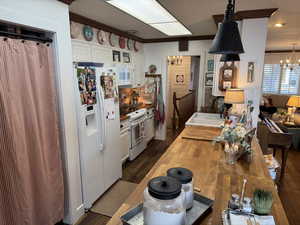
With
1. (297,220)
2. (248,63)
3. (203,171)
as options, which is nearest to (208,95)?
(248,63)

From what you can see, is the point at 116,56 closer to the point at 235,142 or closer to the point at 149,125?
the point at 149,125

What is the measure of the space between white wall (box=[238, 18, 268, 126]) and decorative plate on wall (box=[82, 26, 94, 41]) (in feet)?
7.15

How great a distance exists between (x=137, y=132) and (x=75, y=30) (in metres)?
2.16

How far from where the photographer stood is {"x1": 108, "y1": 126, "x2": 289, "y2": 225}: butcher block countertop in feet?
3.75

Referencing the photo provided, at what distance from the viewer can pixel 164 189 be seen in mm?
834

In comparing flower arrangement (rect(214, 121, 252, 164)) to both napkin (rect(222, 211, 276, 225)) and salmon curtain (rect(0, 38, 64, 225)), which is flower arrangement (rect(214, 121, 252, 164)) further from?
salmon curtain (rect(0, 38, 64, 225))

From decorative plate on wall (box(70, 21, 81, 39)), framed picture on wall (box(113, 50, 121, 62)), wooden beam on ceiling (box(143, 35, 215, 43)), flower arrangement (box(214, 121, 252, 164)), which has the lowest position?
flower arrangement (box(214, 121, 252, 164))

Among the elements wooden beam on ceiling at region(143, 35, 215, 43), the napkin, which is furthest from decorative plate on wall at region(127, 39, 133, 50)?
the napkin

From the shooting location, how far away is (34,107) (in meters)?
1.79

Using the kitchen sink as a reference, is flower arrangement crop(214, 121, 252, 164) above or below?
above

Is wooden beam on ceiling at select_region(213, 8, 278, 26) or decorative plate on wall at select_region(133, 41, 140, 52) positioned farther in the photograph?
decorative plate on wall at select_region(133, 41, 140, 52)

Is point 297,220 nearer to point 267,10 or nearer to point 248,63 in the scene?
point 248,63

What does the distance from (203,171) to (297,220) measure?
5.81ft

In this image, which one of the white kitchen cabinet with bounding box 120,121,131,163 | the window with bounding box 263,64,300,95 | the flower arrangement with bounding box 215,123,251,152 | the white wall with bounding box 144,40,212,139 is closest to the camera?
the flower arrangement with bounding box 215,123,251,152
